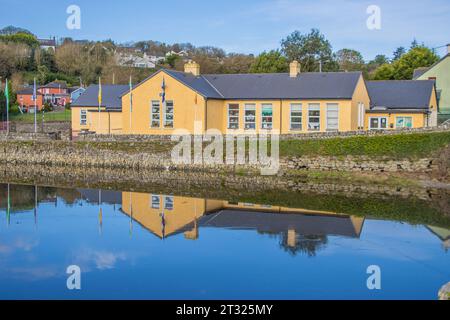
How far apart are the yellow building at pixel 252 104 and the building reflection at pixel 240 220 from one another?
12.2m

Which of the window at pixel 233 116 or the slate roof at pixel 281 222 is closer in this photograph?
the slate roof at pixel 281 222

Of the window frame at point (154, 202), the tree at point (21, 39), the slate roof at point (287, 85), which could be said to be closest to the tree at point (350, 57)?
the slate roof at point (287, 85)

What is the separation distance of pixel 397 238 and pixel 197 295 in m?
8.03

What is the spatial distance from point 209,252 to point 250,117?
22.1 meters

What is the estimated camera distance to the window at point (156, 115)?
123ft

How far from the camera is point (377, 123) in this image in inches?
1507

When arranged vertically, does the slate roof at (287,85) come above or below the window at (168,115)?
above

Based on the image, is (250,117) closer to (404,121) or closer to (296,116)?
(296,116)

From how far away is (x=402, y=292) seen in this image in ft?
42.2

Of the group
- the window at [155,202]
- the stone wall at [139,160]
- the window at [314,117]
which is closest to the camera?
the window at [155,202]

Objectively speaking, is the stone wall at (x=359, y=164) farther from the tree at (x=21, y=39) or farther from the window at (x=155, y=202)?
the tree at (x=21, y=39)

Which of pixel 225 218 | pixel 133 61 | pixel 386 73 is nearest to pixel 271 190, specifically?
pixel 225 218

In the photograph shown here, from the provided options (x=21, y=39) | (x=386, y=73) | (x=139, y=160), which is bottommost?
(x=139, y=160)
